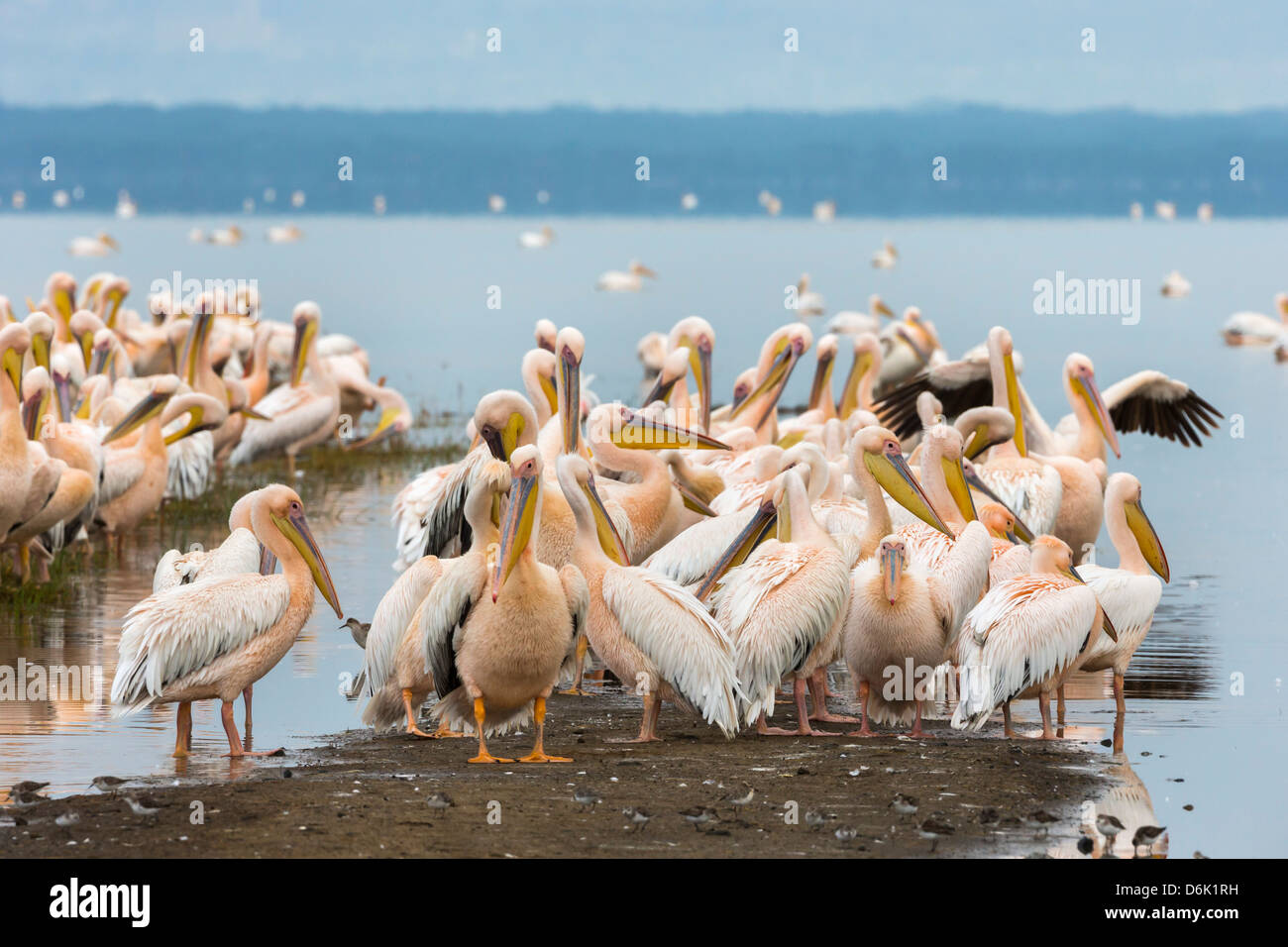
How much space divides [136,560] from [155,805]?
222 inches

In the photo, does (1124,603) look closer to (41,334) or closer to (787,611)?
(787,611)

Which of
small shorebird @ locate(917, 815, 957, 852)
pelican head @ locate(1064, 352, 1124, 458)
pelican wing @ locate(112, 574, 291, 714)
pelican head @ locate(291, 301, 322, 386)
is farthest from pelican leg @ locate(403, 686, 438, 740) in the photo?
pelican head @ locate(291, 301, 322, 386)

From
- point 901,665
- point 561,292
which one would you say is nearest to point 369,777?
point 901,665

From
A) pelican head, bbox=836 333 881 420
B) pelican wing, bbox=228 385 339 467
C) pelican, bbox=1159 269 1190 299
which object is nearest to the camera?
pelican head, bbox=836 333 881 420

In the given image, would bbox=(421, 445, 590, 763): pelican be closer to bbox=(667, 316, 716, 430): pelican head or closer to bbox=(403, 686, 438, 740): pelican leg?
bbox=(403, 686, 438, 740): pelican leg

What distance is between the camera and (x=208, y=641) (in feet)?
20.9

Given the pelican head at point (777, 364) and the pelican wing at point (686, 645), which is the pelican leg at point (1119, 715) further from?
the pelican head at point (777, 364)

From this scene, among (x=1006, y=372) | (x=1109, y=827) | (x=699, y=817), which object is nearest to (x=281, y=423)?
(x=1006, y=372)

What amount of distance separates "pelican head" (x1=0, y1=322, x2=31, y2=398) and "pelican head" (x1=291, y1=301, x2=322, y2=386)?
17.5ft

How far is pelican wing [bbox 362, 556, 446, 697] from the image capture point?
6.80 m

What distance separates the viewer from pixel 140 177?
4279 inches

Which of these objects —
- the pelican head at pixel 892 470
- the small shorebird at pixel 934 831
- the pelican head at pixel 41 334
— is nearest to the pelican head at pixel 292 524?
the pelican head at pixel 892 470

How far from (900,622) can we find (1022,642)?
48cm
